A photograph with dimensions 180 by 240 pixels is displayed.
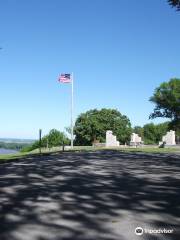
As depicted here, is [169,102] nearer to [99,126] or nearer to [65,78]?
[99,126]

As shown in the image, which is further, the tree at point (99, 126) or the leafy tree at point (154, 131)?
the leafy tree at point (154, 131)

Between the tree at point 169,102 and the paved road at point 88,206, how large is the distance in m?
92.9

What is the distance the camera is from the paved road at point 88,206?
6.17 metres

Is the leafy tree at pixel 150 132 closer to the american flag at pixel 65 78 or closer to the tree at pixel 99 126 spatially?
the tree at pixel 99 126

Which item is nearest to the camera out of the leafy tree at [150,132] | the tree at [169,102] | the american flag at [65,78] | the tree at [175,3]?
the tree at [175,3]

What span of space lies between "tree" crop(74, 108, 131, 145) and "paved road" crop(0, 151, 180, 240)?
10568 cm

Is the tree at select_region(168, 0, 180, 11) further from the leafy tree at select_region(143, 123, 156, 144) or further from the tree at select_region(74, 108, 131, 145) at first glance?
the leafy tree at select_region(143, 123, 156, 144)

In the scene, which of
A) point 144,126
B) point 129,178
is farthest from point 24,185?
point 144,126

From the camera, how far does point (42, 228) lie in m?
6.39

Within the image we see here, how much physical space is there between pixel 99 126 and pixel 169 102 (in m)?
24.4

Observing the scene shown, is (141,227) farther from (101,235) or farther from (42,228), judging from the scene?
(42,228)

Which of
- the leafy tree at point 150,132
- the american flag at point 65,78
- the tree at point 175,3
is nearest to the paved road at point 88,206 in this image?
the tree at point 175,3

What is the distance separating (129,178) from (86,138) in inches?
4308

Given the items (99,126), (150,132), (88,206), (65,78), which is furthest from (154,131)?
(88,206)
